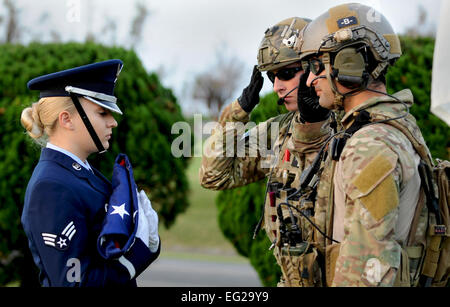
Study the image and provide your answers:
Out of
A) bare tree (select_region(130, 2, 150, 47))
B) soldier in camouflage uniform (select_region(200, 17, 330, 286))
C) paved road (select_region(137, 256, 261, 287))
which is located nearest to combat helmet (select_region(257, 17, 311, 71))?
soldier in camouflage uniform (select_region(200, 17, 330, 286))

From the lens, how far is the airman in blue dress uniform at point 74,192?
8.84 feet

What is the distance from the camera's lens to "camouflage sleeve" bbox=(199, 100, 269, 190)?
3.92 metres

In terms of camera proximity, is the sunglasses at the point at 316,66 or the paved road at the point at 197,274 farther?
the paved road at the point at 197,274

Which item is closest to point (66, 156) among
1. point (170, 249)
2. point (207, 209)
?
point (170, 249)

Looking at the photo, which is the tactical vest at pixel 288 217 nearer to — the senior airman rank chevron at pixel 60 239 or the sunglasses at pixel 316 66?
the sunglasses at pixel 316 66

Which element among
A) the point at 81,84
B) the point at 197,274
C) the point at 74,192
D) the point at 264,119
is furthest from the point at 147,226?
the point at 197,274

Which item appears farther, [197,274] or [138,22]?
[138,22]

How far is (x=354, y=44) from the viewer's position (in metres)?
2.66

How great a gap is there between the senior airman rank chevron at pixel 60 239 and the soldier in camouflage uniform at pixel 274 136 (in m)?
1.15

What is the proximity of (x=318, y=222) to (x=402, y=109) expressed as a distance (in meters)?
0.68

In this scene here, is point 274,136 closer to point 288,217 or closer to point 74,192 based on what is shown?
point 288,217

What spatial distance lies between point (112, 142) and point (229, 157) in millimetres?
3418

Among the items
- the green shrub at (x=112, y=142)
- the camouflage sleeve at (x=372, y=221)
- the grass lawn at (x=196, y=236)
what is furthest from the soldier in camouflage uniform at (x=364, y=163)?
the grass lawn at (x=196, y=236)

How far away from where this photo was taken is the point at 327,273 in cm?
266
